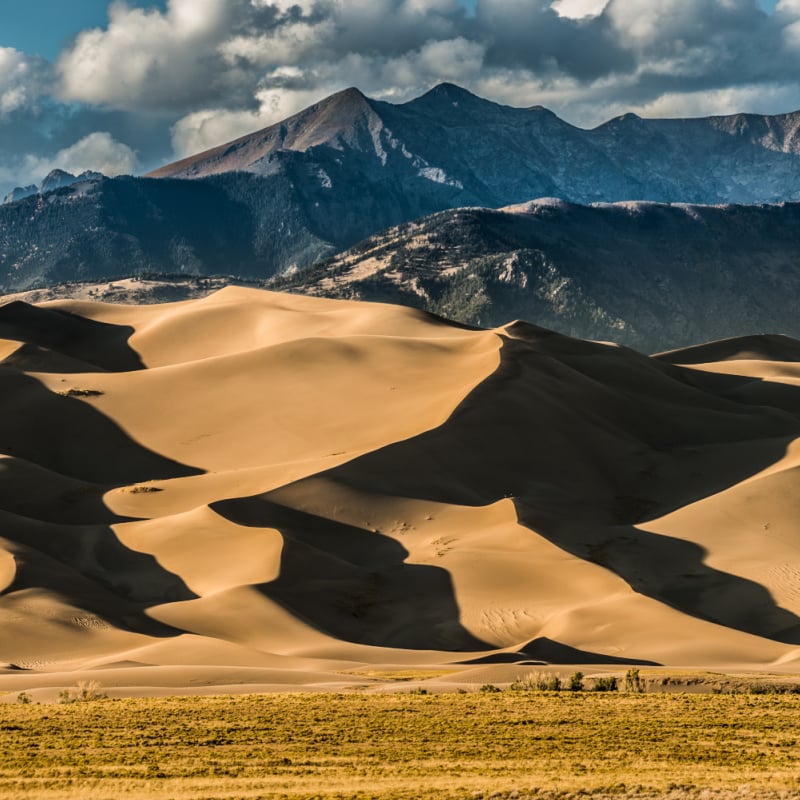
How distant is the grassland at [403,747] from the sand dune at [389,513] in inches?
250

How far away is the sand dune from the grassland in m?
6.35

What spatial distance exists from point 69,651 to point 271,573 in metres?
9.60

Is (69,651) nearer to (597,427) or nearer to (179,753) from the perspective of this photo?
Result: (179,753)

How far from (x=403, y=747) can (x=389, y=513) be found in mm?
34407

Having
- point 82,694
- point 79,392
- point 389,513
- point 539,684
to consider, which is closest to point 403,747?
point 82,694

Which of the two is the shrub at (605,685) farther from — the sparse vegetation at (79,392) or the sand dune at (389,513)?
the sparse vegetation at (79,392)

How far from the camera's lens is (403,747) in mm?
22578

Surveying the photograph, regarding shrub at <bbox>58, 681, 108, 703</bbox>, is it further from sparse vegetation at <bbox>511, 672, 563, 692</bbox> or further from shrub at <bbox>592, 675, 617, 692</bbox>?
shrub at <bbox>592, 675, 617, 692</bbox>

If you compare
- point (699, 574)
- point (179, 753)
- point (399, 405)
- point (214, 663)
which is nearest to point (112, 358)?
point (399, 405)

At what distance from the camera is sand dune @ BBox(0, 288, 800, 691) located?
42438 mm

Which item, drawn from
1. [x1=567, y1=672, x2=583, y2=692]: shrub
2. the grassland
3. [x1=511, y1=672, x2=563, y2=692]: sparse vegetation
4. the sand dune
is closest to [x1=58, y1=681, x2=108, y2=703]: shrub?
the grassland

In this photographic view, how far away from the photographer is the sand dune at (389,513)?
42.4 m

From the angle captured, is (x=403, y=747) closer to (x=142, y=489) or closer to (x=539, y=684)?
(x=539, y=684)

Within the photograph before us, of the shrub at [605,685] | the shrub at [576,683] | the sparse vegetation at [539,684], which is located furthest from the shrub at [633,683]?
the sparse vegetation at [539,684]
